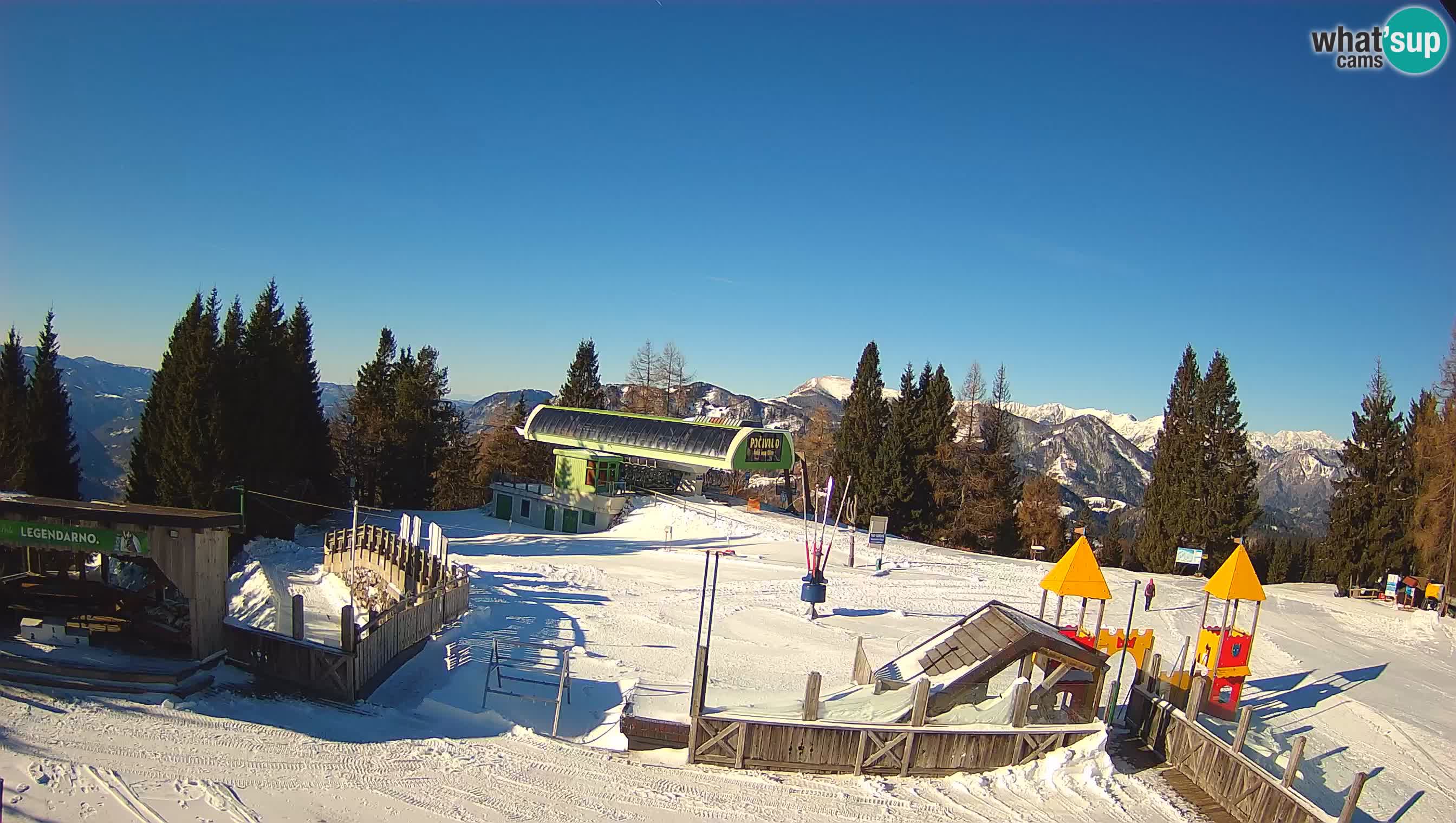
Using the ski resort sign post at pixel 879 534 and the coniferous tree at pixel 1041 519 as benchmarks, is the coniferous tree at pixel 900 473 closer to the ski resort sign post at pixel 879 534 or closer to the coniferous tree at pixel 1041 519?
the coniferous tree at pixel 1041 519

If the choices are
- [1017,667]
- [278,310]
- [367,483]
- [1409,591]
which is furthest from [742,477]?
[1017,667]

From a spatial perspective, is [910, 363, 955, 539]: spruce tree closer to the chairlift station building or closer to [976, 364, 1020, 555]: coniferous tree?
[976, 364, 1020, 555]: coniferous tree

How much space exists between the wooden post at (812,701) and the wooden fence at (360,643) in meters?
6.99

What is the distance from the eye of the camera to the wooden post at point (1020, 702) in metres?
11.2

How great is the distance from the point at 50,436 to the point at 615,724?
102 feet

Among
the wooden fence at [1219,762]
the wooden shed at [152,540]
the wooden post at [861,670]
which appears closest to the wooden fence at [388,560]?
the wooden shed at [152,540]

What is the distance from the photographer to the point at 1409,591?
1116 inches

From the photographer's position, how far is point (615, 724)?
12.3 metres

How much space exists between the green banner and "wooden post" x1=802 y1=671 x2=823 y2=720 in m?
10.4

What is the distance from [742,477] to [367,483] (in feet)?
76.7

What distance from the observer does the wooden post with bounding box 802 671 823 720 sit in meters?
10.7

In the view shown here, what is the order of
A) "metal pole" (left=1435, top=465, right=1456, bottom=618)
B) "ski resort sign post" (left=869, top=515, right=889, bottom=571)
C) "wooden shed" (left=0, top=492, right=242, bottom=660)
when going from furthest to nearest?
"ski resort sign post" (left=869, top=515, right=889, bottom=571) → "metal pole" (left=1435, top=465, right=1456, bottom=618) → "wooden shed" (left=0, top=492, right=242, bottom=660)

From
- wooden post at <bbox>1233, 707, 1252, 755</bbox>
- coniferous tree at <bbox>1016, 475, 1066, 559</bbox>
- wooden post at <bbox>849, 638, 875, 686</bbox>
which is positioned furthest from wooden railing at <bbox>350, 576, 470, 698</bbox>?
coniferous tree at <bbox>1016, 475, 1066, 559</bbox>

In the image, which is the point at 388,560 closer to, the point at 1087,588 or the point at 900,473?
the point at 1087,588
